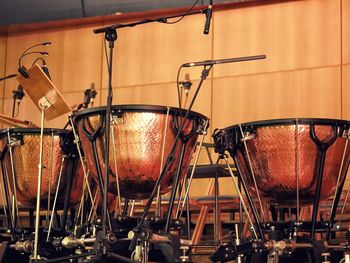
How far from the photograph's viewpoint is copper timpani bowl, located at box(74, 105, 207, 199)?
10.0ft

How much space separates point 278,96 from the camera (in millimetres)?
6309

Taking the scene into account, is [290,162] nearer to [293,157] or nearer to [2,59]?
[293,157]

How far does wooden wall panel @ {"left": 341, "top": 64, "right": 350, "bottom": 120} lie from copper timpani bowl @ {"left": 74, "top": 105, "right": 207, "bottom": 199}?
314 centimetres

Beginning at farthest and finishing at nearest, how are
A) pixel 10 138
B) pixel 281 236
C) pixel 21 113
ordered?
pixel 21 113 → pixel 10 138 → pixel 281 236

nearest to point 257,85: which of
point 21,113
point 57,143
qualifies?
point 21,113

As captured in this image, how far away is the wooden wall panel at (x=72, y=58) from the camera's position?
706cm

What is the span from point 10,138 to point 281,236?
134 centimetres

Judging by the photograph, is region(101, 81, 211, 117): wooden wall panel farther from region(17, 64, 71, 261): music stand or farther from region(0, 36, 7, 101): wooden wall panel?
region(17, 64, 71, 261): music stand

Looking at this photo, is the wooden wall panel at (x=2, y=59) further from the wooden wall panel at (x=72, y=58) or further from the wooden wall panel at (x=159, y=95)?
the wooden wall panel at (x=159, y=95)

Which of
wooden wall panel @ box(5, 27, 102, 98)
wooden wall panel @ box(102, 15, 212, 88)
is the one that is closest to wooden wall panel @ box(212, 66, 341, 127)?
wooden wall panel @ box(102, 15, 212, 88)

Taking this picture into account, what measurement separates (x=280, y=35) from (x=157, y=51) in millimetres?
1152

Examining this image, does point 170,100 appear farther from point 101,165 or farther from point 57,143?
point 101,165

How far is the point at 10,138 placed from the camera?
3.52 meters

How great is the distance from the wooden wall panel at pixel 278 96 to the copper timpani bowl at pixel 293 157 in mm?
3019
